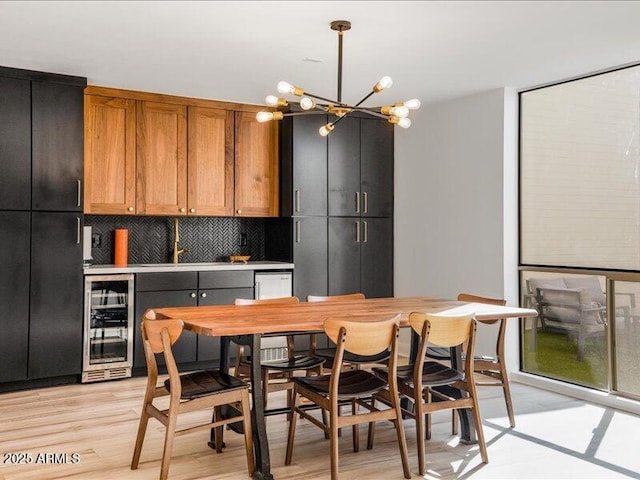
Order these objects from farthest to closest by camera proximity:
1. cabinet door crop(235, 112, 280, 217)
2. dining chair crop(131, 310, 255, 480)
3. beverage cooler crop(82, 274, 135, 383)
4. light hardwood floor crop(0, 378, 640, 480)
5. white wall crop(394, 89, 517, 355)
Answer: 1. cabinet door crop(235, 112, 280, 217)
2. white wall crop(394, 89, 517, 355)
3. beverage cooler crop(82, 274, 135, 383)
4. light hardwood floor crop(0, 378, 640, 480)
5. dining chair crop(131, 310, 255, 480)

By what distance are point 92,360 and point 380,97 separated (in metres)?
3.48

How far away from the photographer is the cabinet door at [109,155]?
555cm

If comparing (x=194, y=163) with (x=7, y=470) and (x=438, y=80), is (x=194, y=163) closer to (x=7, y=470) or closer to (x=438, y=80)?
(x=438, y=80)

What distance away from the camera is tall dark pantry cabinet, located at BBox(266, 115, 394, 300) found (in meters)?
6.34

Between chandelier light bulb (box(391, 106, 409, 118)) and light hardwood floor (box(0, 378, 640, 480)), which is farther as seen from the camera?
chandelier light bulb (box(391, 106, 409, 118))

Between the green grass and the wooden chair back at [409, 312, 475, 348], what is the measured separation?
203 centimetres

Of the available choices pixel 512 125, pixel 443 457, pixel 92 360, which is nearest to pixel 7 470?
pixel 92 360

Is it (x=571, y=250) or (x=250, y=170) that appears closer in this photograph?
(x=571, y=250)

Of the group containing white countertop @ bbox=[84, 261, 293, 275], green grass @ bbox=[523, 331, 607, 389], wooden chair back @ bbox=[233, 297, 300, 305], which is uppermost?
white countertop @ bbox=[84, 261, 293, 275]

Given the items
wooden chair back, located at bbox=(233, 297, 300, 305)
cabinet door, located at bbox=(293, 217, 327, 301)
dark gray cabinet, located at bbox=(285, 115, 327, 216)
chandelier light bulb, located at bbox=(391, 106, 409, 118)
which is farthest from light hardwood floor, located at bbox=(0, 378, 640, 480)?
dark gray cabinet, located at bbox=(285, 115, 327, 216)

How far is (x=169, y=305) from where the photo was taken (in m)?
5.64

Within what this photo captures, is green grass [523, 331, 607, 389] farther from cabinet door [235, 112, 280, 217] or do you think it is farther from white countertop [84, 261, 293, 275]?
cabinet door [235, 112, 280, 217]

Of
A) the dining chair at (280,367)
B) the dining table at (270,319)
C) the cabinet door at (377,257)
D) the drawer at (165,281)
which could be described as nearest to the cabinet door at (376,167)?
the cabinet door at (377,257)

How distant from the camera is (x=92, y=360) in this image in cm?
534
